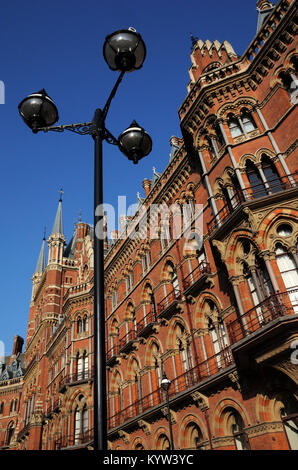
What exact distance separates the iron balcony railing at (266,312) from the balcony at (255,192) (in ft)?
13.0

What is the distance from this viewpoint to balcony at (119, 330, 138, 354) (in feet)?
81.8

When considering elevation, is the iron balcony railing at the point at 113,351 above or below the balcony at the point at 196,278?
above

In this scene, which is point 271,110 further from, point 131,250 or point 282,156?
point 131,250

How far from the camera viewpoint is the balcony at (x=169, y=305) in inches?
804

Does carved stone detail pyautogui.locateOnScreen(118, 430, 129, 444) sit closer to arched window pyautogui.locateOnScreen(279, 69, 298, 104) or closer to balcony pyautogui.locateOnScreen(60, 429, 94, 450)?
balcony pyautogui.locateOnScreen(60, 429, 94, 450)

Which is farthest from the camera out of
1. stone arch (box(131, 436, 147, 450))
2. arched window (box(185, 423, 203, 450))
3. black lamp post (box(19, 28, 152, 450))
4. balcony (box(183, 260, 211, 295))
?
stone arch (box(131, 436, 147, 450))

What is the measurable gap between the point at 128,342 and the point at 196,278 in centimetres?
833

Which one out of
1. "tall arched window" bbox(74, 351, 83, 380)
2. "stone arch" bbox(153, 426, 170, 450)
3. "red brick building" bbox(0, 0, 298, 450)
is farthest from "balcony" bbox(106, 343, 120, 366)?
"stone arch" bbox(153, 426, 170, 450)

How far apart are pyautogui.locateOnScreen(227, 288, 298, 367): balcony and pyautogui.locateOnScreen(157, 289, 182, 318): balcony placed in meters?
6.03

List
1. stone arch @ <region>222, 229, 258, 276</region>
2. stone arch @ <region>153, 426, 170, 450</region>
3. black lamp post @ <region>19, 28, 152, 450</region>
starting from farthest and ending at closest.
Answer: stone arch @ <region>153, 426, 170, 450</region> → stone arch @ <region>222, 229, 258, 276</region> → black lamp post @ <region>19, 28, 152, 450</region>

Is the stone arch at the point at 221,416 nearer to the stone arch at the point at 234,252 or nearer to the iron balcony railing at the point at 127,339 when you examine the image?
the stone arch at the point at 234,252

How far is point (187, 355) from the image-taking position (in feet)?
64.8

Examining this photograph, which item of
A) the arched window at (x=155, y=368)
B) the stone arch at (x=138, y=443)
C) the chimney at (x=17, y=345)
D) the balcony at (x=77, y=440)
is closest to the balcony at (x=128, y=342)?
the arched window at (x=155, y=368)

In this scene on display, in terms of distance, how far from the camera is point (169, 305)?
20.8 meters
